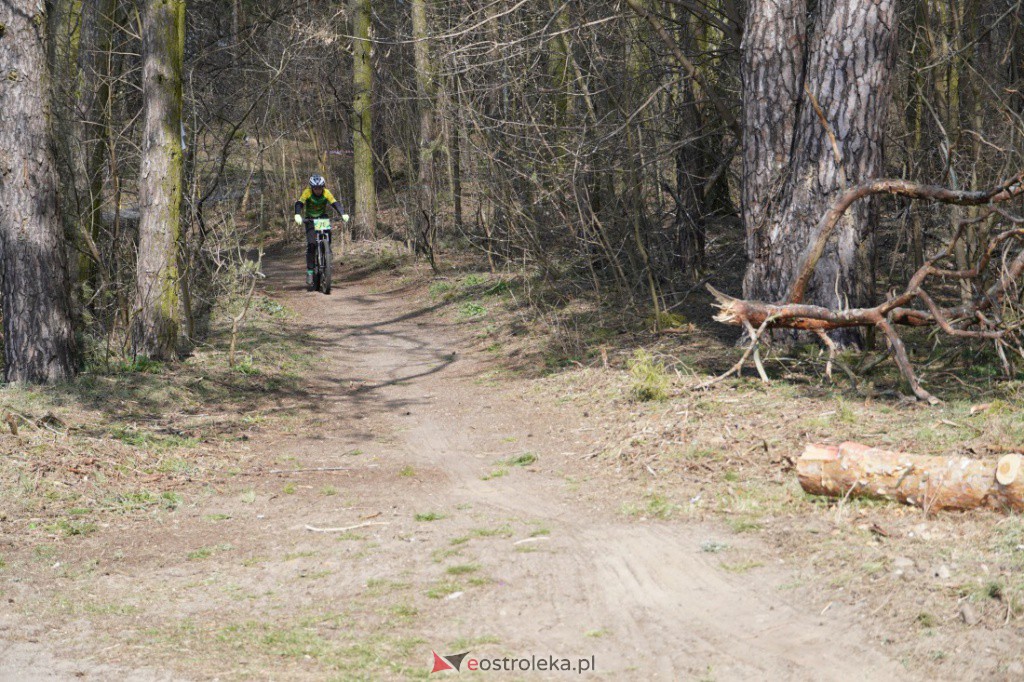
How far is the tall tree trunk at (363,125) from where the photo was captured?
24266 millimetres

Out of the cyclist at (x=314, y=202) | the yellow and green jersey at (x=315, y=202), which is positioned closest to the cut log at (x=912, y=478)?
the cyclist at (x=314, y=202)

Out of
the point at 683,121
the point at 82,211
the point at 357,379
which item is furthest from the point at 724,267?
the point at 82,211

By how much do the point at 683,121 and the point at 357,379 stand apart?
5.70 metres

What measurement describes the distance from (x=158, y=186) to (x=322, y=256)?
7.35 meters

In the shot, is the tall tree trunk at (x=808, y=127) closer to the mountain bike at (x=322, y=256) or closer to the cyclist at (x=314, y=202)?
the cyclist at (x=314, y=202)

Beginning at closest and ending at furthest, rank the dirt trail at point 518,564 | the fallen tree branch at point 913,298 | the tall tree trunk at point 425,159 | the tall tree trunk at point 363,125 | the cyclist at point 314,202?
the dirt trail at point 518,564 < the fallen tree branch at point 913,298 < the cyclist at point 314,202 < the tall tree trunk at point 425,159 < the tall tree trunk at point 363,125

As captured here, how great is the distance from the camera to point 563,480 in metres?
7.49

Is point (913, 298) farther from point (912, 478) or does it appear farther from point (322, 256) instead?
point (322, 256)

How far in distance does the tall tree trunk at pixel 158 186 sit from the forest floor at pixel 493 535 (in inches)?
26.8

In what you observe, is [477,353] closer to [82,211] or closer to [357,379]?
[357,379]

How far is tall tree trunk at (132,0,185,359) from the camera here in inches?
433

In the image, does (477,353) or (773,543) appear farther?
(477,353)

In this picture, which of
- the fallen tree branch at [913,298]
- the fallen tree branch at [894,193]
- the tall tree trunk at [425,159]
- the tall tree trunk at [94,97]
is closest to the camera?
the fallen tree branch at [913,298]

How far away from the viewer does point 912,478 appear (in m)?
5.38
